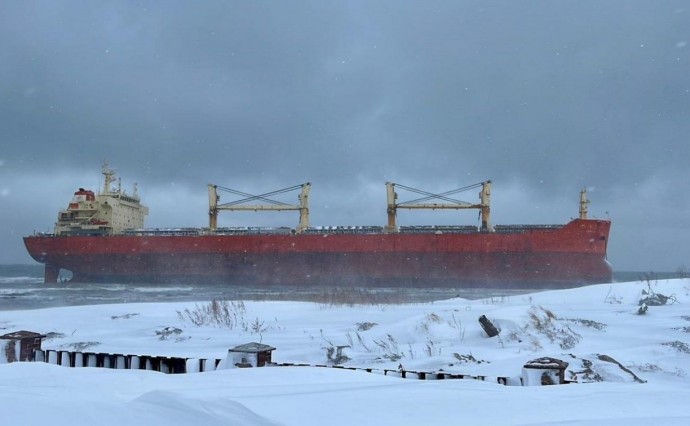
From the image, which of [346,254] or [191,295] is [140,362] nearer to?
[191,295]

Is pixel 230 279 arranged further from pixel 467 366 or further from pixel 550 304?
pixel 467 366

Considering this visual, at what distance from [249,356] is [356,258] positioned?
26.3m

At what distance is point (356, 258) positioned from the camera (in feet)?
102

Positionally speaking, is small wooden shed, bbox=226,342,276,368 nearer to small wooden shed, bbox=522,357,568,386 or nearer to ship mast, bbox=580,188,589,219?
small wooden shed, bbox=522,357,568,386

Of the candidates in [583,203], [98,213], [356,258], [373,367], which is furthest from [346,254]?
[373,367]

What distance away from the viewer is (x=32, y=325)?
10.1 m

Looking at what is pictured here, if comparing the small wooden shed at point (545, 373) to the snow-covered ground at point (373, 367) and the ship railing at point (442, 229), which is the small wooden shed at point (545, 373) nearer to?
the snow-covered ground at point (373, 367)

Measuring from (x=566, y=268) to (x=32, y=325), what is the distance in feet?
87.1

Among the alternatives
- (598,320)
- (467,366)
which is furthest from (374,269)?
(467,366)

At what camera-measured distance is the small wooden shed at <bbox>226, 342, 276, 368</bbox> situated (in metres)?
4.74

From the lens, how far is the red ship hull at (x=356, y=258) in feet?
95.8

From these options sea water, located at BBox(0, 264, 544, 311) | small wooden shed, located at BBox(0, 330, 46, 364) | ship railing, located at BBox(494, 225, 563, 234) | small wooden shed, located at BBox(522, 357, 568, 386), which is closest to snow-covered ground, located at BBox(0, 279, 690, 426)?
small wooden shed, located at BBox(522, 357, 568, 386)

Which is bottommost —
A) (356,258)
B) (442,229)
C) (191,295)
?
(191,295)

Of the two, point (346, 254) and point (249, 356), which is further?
point (346, 254)
